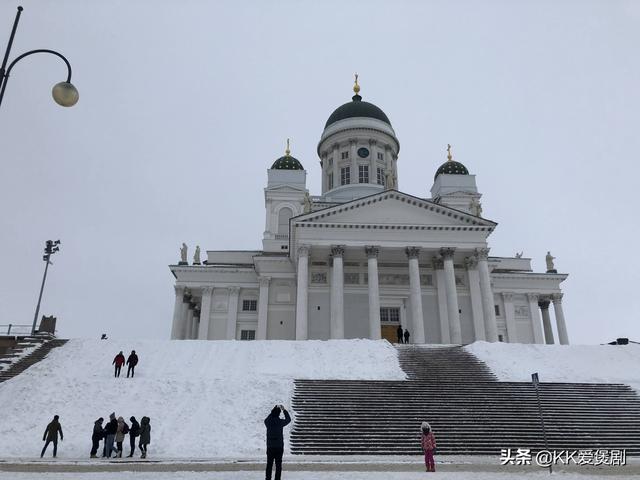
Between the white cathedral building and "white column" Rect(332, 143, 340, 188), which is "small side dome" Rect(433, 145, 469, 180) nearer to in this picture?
the white cathedral building

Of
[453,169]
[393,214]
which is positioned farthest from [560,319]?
[393,214]

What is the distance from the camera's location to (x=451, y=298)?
3388 cm

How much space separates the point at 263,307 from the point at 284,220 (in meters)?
12.9

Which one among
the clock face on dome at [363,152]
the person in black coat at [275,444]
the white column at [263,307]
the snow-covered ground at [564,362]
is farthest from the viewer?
the clock face on dome at [363,152]

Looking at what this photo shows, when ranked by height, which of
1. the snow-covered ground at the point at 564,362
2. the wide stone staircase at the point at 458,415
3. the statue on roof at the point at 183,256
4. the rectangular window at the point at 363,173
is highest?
the rectangular window at the point at 363,173

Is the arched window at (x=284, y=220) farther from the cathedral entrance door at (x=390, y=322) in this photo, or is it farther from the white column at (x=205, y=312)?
the cathedral entrance door at (x=390, y=322)

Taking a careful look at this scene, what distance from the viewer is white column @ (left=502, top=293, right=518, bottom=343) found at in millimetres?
42825

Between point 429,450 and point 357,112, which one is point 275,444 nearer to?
point 429,450

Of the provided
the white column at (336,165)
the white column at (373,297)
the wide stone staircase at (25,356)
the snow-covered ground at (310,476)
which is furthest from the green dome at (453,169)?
the snow-covered ground at (310,476)

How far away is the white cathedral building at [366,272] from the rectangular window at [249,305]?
9 cm

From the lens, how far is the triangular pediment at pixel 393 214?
35719 millimetres

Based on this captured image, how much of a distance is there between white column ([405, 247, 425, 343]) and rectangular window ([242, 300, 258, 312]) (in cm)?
1507

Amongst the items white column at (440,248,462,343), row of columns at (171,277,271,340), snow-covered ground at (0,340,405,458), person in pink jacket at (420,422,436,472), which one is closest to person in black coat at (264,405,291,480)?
person in pink jacket at (420,422,436,472)

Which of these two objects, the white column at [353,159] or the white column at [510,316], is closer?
the white column at [510,316]
